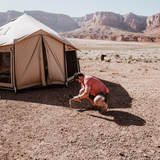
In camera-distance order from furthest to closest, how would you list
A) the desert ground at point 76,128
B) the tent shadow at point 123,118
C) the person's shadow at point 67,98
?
the person's shadow at point 67,98 < the tent shadow at point 123,118 < the desert ground at point 76,128

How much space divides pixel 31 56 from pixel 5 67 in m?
2.38

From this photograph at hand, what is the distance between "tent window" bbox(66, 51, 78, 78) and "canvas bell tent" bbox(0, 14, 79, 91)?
0.94 feet

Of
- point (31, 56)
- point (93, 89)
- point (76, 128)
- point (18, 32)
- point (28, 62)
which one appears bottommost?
point (76, 128)

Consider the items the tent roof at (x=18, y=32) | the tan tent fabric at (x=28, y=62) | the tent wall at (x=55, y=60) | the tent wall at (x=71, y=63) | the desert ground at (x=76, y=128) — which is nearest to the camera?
the desert ground at (x=76, y=128)

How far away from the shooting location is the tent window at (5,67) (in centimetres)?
733

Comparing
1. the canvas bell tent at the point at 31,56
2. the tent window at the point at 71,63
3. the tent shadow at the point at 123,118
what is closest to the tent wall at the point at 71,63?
the tent window at the point at 71,63

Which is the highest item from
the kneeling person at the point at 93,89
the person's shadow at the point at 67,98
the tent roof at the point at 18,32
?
the tent roof at the point at 18,32

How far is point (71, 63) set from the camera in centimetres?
895

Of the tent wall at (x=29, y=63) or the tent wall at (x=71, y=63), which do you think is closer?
the tent wall at (x=29, y=63)

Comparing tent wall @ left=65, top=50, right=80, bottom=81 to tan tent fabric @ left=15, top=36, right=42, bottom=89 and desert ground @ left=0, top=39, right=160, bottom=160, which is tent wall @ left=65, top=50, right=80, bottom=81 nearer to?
tan tent fabric @ left=15, top=36, right=42, bottom=89

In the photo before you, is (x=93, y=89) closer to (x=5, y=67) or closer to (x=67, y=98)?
(x=67, y=98)

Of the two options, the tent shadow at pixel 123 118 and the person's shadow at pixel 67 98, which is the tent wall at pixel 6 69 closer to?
the person's shadow at pixel 67 98

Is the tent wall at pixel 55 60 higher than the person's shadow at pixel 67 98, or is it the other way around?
the tent wall at pixel 55 60

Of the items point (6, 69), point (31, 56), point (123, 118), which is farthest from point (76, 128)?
point (6, 69)
